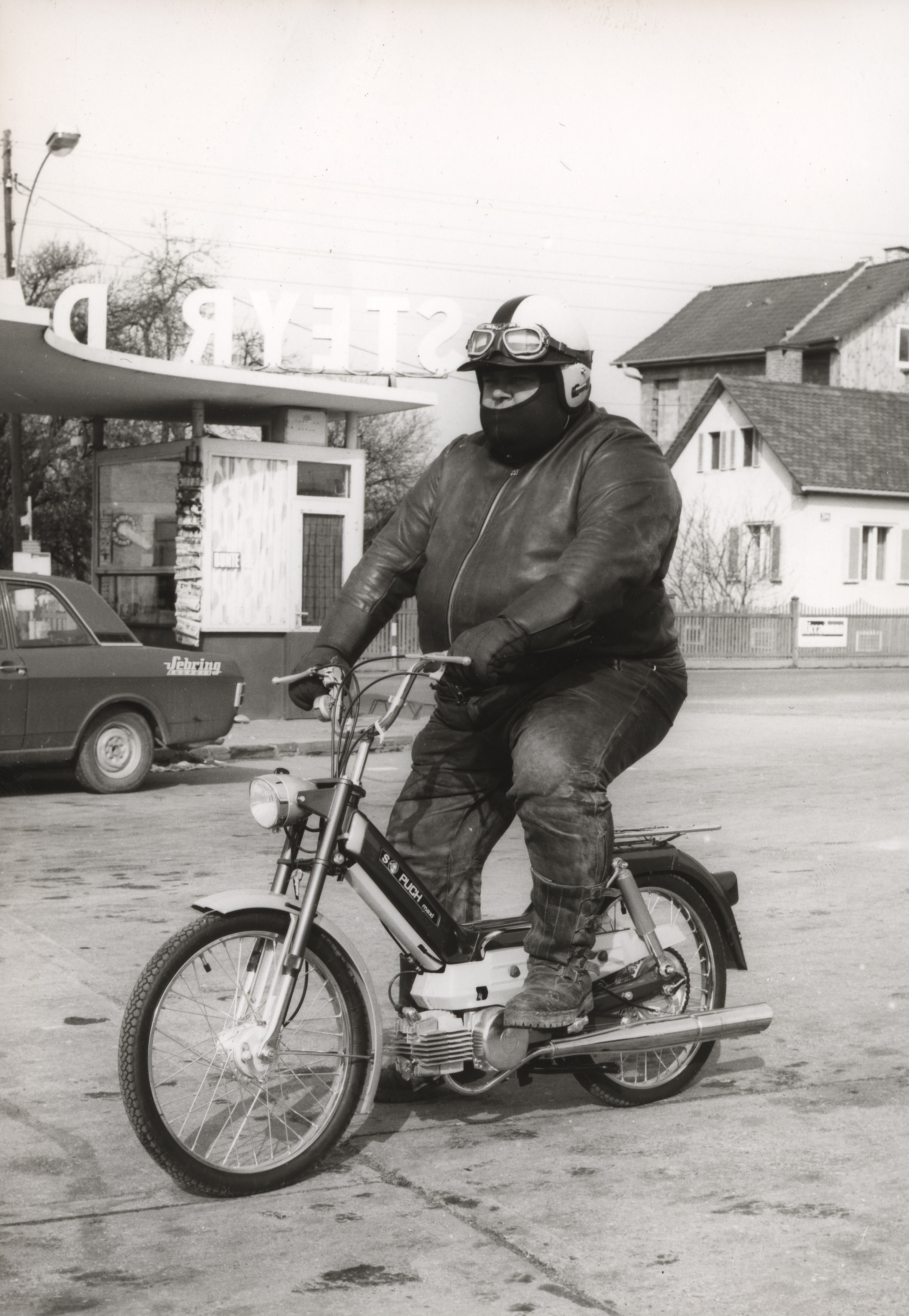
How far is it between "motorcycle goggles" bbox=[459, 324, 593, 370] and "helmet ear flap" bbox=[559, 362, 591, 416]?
2 centimetres

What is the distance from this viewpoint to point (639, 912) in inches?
Answer: 180

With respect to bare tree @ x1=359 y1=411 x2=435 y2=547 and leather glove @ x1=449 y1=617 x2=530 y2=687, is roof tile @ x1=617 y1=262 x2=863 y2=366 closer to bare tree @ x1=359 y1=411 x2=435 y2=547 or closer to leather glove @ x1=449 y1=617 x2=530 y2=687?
bare tree @ x1=359 y1=411 x2=435 y2=547

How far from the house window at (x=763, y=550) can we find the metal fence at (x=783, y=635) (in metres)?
5.69

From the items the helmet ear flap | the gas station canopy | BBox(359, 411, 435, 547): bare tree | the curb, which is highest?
BBox(359, 411, 435, 547): bare tree

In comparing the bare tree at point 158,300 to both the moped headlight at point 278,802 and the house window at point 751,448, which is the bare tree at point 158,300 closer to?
the house window at point 751,448

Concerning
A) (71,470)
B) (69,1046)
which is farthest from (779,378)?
(69,1046)

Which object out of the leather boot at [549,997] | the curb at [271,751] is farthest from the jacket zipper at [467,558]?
the curb at [271,751]

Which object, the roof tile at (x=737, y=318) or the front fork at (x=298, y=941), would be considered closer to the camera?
the front fork at (x=298, y=941)

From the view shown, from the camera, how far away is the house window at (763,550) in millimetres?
45875

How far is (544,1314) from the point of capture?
322 cm

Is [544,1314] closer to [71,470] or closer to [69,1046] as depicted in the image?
[69,1046]

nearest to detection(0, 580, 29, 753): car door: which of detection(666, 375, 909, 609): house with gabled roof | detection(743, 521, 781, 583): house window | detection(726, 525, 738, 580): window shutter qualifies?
detection(726, 525, 738, 580): window shutter

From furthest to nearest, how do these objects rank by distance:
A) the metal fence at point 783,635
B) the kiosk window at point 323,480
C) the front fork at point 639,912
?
the metal fence at point 783,635 < the kiosk window at point 323,480 < the front fork at point 639,912

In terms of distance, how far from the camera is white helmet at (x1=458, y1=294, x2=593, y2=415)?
13.8ft
